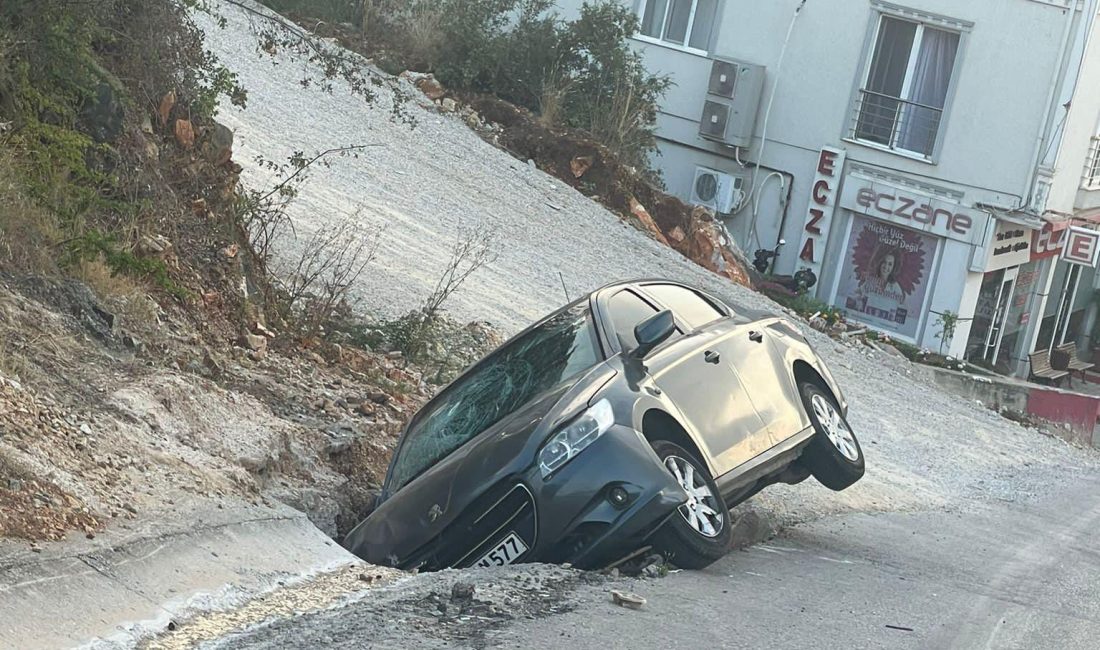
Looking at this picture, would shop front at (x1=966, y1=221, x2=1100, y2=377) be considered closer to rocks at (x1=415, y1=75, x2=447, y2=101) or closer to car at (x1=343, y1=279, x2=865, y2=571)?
rocks at (x1=415, y1=75, x2=447, y2=101)

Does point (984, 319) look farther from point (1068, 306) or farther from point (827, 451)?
point (827, 451)

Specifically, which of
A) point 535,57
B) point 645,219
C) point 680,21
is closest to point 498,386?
point 645,219

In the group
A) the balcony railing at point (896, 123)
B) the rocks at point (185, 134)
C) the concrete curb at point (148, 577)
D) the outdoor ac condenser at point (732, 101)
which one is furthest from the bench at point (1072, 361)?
the concrete curb at point (148, 577)

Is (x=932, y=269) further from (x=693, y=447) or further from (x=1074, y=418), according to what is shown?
(x=693, y=447)

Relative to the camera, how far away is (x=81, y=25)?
10.1 m

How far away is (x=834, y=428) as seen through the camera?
9.23 m

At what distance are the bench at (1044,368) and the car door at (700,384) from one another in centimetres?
2207

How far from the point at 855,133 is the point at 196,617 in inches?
893

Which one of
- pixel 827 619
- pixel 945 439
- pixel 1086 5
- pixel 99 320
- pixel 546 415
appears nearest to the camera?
pixel 827 619

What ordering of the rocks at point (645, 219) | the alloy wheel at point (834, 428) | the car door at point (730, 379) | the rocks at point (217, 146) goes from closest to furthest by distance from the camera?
the car door at point (730, 379) → the alloy wheel at point (834, 428) → the rocks at point (217, 146) → the rocks at point (645, 219)

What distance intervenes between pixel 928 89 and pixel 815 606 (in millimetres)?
20892

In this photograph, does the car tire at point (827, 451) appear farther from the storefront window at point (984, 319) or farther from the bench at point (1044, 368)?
the bench at point (1044, 368)

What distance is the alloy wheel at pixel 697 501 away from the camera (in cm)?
713

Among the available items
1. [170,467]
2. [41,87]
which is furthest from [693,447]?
[41,87]
